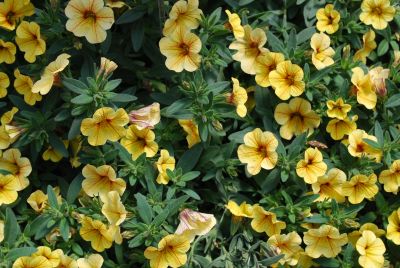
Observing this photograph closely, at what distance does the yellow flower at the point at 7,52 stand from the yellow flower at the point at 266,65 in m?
0.96

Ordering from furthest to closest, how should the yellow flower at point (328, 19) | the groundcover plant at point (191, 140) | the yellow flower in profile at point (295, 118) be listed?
the yellow flower at point (328, 19) → the yellow flower in profile at point (295, 118) → the groundcover plant at point (191, 140)

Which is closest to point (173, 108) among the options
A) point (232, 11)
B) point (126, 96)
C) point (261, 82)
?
point (126, 96)

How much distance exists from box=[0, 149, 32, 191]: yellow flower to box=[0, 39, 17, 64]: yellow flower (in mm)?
364

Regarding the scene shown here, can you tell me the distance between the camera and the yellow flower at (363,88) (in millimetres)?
2908

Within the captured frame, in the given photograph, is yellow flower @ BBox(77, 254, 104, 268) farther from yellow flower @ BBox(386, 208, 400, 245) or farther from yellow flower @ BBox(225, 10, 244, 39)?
yellow flower @ BBox(386, 208, 400, 245)

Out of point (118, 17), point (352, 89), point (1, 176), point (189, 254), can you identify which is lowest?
point (189, 254)

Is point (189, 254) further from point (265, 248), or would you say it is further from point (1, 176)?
point (1, 176)

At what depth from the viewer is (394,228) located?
9.36ft

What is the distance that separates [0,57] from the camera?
288 cm

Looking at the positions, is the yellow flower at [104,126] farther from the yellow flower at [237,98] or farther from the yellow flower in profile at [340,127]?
the yellow flower in profile at [340,127]

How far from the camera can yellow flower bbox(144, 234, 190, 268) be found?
2.57 metres

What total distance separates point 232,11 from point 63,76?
31.2 inches

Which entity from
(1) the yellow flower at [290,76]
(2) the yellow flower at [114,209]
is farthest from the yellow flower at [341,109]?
(2) the yellow flower at [114,209]

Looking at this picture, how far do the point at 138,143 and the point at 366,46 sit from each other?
3.61 ft
